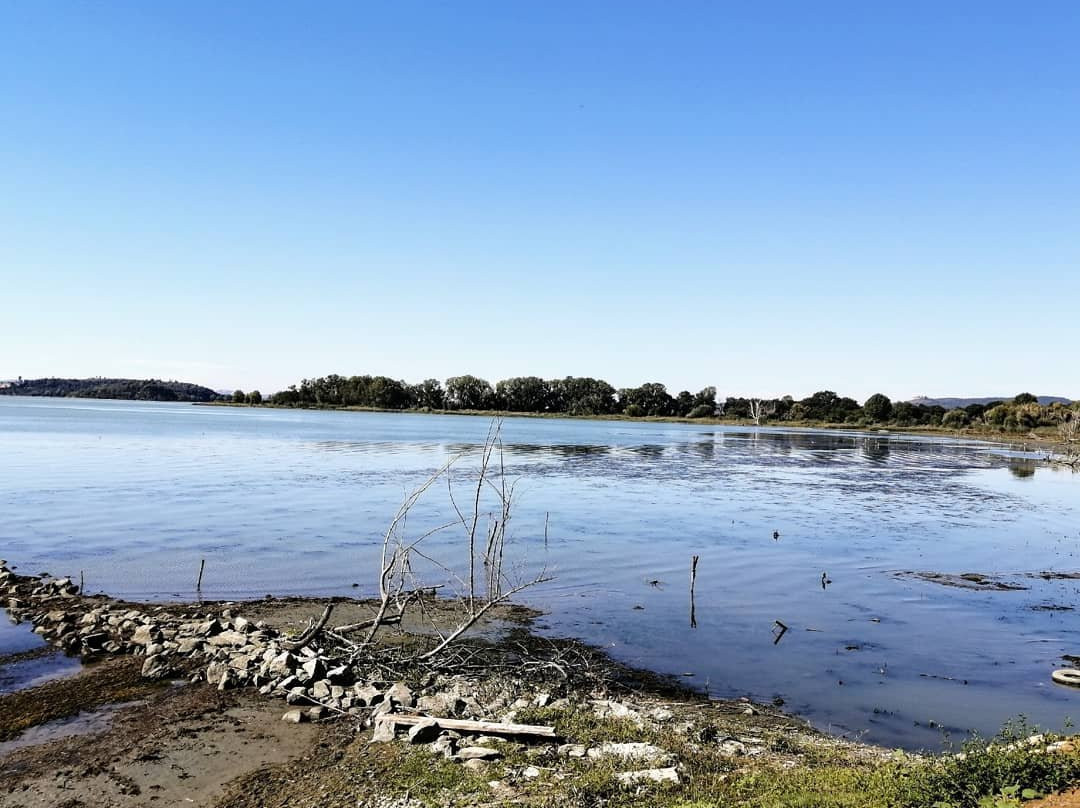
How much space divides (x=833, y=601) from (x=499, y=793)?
599 inches

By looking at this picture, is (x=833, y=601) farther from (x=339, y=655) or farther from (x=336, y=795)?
(x=336, y=795)

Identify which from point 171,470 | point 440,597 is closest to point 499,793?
point 440,597

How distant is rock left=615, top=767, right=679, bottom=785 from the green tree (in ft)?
631

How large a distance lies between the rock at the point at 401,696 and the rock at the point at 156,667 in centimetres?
430

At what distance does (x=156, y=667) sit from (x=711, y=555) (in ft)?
61.7

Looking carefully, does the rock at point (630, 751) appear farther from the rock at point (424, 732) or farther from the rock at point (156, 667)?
the rock at point (156, 667)

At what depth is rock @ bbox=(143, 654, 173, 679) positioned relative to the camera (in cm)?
1299

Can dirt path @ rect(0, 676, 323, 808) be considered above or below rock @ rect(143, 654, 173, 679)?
below

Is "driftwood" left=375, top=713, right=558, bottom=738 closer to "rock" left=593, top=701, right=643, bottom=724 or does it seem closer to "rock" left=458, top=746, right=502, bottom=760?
"rock" left=458, top=746, right=502, bottom=760

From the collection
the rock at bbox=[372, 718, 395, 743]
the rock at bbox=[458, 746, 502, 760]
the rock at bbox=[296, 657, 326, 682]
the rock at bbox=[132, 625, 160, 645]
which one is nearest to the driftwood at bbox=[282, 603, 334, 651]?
the rock at bbox=[296, 657, 326, 682]

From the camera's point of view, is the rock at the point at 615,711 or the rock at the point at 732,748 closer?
the rock at the point at 732,748

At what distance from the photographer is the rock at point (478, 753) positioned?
9672mm

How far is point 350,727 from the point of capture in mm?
10945

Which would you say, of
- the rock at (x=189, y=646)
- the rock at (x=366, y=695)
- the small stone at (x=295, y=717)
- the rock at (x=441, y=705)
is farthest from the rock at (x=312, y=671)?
the rock at (x=189, y=646)
